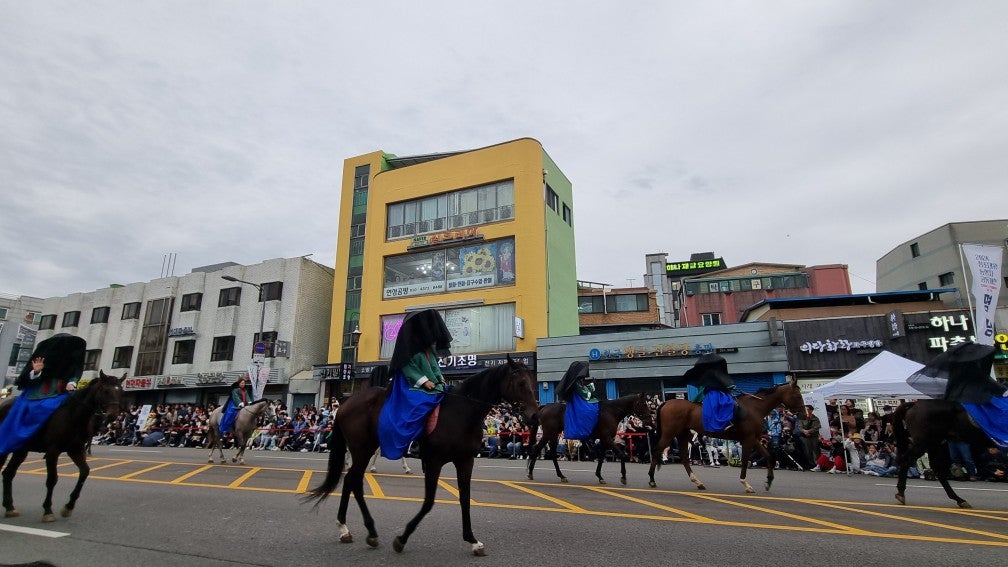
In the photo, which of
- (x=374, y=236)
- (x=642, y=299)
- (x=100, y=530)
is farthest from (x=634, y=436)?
(x=642, y=299)

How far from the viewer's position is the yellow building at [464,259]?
101 feet

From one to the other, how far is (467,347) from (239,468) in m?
18.4

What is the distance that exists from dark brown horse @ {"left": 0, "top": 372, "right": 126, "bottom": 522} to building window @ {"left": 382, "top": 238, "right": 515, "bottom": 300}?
2445 centimetres

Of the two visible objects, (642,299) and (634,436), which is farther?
(642,299)

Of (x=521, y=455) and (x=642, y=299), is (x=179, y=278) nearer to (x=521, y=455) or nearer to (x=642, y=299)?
(x=521, y=455)

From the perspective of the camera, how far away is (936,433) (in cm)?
888

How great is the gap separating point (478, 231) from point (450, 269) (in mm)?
3044

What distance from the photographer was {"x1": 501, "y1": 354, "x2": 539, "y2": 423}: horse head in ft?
20.7

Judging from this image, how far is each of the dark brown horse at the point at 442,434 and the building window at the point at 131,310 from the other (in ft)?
154

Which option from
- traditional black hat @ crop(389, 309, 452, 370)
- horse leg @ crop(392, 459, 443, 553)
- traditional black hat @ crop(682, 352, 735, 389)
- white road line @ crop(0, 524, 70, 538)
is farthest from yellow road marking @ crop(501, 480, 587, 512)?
white road line @ crop(0, 524, 70, 538)

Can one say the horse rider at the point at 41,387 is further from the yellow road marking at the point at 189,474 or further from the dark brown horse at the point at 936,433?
the dark brown horse at the point at 936,433

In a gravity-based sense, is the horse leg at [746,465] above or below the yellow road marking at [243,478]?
above

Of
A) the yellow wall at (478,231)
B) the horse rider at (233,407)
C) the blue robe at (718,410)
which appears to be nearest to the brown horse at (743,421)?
the blue robe at (718,410)

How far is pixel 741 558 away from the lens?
5.13 m
